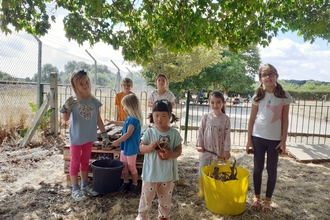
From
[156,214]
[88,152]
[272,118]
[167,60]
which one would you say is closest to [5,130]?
[88,152]

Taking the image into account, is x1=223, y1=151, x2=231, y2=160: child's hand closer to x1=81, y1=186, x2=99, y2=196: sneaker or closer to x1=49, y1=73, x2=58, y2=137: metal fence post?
x1=81, y1=186, x2=99, y2=196: sneaker

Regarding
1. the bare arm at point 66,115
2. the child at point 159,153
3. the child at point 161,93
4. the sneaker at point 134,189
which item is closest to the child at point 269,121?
the child at point 159,153

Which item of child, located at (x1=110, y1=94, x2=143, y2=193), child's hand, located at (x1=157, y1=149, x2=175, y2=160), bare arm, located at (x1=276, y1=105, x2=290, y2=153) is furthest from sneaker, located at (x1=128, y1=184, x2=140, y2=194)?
bare arm, located at (x1=276, y1=105, x2=290, y2=153)

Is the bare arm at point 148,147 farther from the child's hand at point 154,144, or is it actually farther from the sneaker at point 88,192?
the sneaker at point 88,192

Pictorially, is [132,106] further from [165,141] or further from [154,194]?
[154,194]

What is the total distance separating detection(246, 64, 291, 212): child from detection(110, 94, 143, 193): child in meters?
1.44

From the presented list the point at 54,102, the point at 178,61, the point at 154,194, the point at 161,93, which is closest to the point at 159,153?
the point at 154,194

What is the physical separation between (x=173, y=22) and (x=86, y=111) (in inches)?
99.6

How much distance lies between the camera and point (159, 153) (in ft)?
8.20

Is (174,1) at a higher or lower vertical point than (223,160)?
higher

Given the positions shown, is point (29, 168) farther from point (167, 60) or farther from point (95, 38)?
point (167, 60)

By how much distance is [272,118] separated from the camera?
307cm

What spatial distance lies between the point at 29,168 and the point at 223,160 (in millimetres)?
3501

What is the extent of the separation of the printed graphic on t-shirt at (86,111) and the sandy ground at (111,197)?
1092 mm
